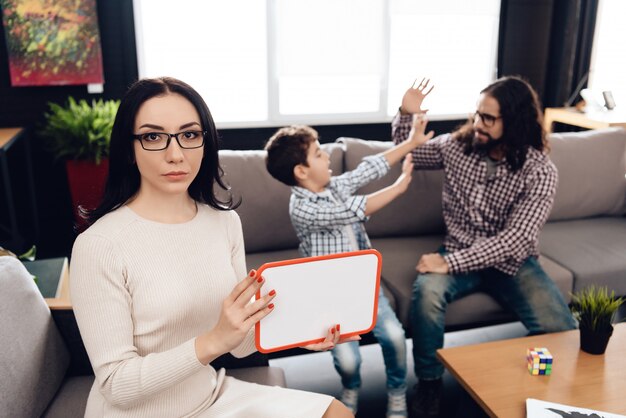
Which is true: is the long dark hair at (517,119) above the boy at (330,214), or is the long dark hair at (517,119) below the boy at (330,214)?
above

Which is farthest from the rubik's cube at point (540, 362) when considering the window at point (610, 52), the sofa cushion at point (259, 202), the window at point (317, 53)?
the window at point (610, 52)

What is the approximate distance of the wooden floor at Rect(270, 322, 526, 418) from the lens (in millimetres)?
2119

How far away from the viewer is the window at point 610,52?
4367mm

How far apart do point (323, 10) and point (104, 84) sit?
60.2 inches

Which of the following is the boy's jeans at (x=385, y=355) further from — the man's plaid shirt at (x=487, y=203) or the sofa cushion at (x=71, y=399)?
the sofa cushion at (x=71, y=399)

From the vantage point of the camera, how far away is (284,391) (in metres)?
1.33

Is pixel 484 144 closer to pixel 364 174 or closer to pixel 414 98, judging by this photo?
pixel 414 98

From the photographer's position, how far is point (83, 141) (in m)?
3.27

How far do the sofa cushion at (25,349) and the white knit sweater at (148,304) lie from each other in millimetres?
226

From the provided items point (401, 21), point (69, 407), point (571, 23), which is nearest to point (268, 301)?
point (69, 407)

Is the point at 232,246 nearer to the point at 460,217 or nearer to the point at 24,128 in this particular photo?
the point at 460,217

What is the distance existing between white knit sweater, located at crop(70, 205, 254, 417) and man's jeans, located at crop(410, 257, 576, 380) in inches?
37.0

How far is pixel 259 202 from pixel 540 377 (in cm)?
129

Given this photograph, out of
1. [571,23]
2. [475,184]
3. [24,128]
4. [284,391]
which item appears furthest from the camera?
[571,23]
